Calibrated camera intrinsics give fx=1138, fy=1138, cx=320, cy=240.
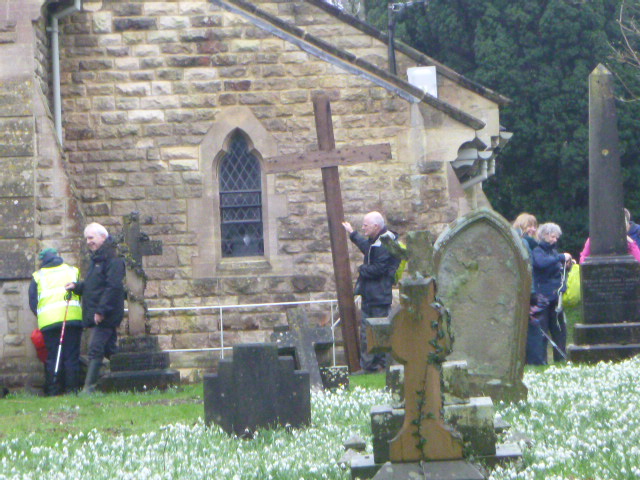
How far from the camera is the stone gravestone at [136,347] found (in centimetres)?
1285

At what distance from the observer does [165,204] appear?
1559 cm

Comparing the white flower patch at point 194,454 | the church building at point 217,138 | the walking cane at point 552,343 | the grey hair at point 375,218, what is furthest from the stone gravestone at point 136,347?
the walking cane at point 552,343

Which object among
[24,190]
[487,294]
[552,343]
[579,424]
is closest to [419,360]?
[579,424]

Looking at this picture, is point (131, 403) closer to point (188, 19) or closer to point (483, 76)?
point (188, 19)

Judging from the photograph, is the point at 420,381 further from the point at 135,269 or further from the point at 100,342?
the point at 100,342

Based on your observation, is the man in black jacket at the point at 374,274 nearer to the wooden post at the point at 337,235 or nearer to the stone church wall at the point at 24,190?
the wooden post at the point at 337,235

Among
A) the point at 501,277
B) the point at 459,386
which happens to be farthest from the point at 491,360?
the point at 459,386

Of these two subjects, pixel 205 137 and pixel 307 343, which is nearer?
pixel 307 343

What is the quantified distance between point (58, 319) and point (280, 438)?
20.0ft

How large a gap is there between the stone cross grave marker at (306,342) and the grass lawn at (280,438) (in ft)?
0.96

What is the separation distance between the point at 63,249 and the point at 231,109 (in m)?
3.00

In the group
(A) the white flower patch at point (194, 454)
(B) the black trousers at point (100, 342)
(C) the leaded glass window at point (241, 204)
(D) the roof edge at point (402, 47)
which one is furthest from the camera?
(D) the roof edge at point (402, 47)

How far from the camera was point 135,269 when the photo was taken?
1337 centimetres

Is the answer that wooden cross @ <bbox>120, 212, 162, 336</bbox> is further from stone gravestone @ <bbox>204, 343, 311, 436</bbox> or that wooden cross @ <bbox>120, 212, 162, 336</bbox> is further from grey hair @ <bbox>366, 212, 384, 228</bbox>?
stone gravestone @ <bbox>204, 343, 311, 436</bbox>
